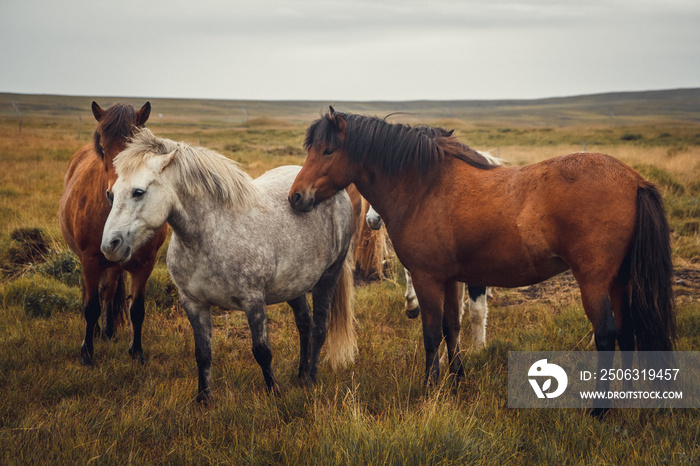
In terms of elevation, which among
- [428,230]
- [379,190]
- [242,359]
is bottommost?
[242,359]

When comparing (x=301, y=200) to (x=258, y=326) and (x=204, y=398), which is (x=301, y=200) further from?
(x=204, y=398)

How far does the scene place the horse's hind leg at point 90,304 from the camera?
464cm

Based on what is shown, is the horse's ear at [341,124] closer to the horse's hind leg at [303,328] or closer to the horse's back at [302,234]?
the horse's back at [302,234]

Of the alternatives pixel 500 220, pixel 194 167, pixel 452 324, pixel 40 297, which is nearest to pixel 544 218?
pixel 500 220

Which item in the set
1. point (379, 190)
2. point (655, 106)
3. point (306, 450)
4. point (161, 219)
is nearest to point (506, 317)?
point (379, 190)

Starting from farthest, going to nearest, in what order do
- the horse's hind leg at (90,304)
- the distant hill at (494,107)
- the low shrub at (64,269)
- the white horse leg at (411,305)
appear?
the distant hill at (494,107) → the low shrub at (64,269) → the white horse leg at (411,305) → the horse's hind leg at (90,304)

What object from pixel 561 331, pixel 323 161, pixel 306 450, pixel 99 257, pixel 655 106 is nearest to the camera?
pixel 306 450

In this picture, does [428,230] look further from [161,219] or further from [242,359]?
[242,359]

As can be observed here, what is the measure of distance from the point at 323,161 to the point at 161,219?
1359 millimetres

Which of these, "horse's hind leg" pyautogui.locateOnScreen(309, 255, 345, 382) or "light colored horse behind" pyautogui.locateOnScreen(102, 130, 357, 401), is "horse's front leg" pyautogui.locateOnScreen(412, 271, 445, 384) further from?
"horse's hind leg" pyautogui.locateOnScreen(309, 255, 345, 382)

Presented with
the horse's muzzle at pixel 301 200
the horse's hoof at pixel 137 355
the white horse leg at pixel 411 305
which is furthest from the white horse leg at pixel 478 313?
the horse's hoof at pixel 137 355

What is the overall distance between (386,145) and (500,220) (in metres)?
1.11

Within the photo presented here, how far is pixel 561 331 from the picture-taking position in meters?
5.14

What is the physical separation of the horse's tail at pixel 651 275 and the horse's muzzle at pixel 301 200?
234 cm
